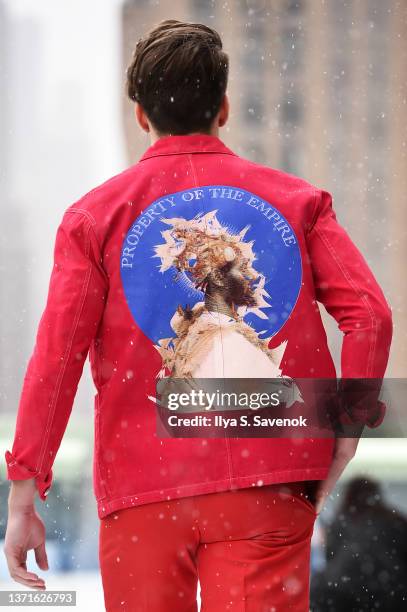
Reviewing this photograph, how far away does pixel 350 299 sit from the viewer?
1146 mm

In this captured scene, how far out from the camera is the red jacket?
44.1 inches

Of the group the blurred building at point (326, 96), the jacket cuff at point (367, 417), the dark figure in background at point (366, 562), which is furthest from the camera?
the blurred building at point (326, 96)

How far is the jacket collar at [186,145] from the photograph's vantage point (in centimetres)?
118

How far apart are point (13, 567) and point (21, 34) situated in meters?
2.05

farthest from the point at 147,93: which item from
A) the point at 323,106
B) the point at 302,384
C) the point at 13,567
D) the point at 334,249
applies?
the point at 323,106

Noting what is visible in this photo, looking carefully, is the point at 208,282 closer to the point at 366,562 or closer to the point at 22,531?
the point at 22,531

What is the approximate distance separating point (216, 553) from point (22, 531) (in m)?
0.25

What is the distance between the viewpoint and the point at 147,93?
3.88 ft

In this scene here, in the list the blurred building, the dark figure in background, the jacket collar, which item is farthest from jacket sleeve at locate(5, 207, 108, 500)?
the blurred building

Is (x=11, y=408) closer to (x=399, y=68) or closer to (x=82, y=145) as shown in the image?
(x=82, y=145)

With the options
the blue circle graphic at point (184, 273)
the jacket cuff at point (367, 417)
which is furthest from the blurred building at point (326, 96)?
the blue circle graphic at point (184, 273)

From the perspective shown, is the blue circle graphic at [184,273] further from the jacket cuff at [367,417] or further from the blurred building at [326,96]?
the blurred building at [326,96]

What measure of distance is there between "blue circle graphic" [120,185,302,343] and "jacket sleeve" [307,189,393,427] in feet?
0.12

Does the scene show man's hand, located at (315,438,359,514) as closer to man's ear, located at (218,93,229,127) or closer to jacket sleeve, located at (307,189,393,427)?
jacket sleeve, located at (307,189,393,427)
